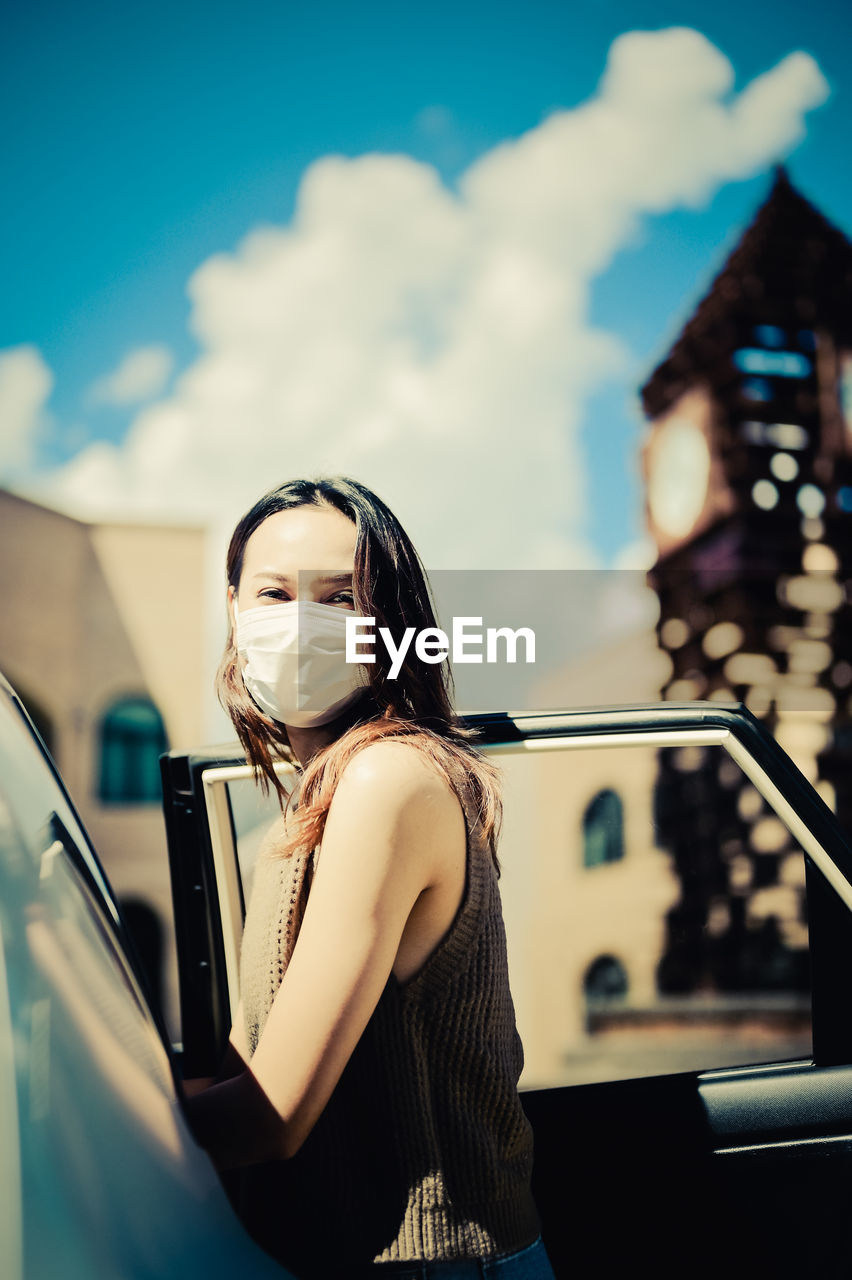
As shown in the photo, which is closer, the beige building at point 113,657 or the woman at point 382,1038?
the woman at point 382,1038

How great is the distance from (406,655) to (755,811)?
7.80m

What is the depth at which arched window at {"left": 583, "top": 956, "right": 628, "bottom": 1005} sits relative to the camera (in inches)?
517

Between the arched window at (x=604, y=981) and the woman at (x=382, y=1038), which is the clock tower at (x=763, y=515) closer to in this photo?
the arched window at (x=604, y=981)

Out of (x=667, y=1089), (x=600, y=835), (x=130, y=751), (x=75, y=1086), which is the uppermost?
(x=130, y=751)

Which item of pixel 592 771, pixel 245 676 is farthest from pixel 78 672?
pixel 245 676

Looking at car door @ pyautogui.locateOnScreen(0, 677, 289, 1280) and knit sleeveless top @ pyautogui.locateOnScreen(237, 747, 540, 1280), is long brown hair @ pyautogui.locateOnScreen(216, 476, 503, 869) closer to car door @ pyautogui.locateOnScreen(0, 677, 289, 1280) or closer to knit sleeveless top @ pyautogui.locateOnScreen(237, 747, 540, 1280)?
knit sleeveless top @ pyautogui.locateOnScreen(237, 747, 540, 1280)

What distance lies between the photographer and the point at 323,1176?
949 mm

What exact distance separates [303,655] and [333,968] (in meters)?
0.52

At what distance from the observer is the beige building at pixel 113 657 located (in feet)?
44.4

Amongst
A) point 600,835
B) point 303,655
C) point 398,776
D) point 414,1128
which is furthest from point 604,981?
point 398,776

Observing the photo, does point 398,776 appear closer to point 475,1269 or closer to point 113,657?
point 475,1269

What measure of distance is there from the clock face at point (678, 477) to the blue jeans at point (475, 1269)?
7.90 m

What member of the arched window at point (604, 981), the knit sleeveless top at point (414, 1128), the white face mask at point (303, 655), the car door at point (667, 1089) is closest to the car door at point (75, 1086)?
the knit sleeveless top at point (414, 1128)

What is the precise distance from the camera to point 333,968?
0.86 metres
